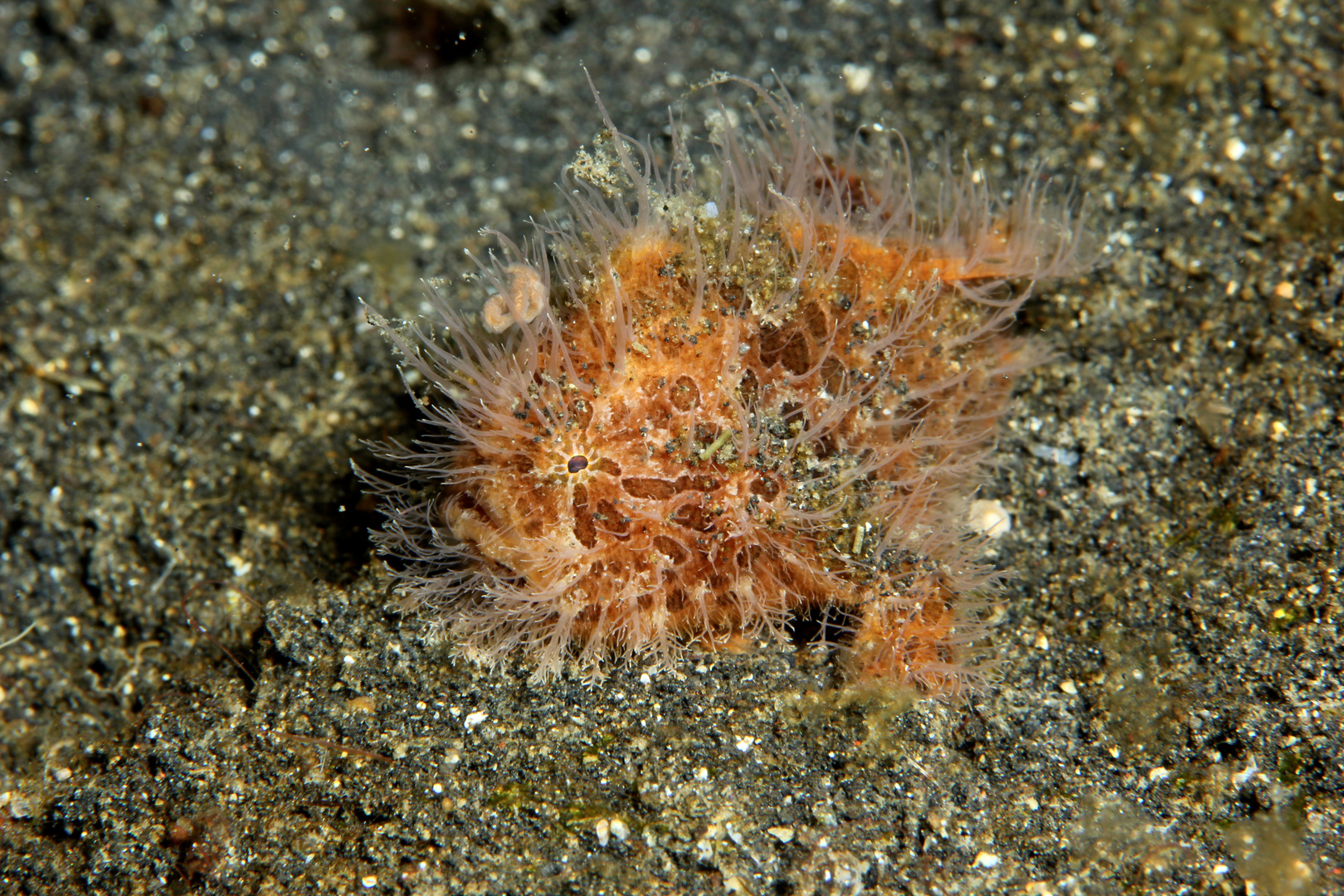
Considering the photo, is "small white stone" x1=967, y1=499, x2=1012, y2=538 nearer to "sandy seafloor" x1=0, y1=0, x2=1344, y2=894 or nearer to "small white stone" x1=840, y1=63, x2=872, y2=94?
"sandy seafloor" x1=0, y1=0, x2=1344, y2=894

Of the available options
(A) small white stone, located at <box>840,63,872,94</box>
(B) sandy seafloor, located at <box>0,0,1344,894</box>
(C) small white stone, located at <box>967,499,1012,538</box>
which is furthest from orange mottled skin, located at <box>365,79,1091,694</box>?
(A) small white stone, located at <box>840,63,872,94</box>

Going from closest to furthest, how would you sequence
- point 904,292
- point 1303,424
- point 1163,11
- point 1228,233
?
1. point 904,292
2. point 1303,424
3. point 1228,233
4. point 1163,11

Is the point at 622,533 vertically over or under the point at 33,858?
over

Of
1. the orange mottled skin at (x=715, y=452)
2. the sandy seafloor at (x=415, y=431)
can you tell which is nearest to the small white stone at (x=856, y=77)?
the sandy seafloor at (x=415, y=431)

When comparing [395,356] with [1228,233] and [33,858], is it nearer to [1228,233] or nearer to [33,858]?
[33,858]

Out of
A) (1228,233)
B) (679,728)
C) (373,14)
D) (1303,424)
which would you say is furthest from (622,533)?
(373,14)

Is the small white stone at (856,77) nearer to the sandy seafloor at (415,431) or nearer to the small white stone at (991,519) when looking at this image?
the sandy seafloor at (415,431)

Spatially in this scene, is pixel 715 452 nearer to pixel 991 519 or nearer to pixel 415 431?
pixel 991 519

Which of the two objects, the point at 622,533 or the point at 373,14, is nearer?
the point at 622,533

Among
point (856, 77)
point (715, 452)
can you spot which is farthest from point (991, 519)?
point (856, 77)
